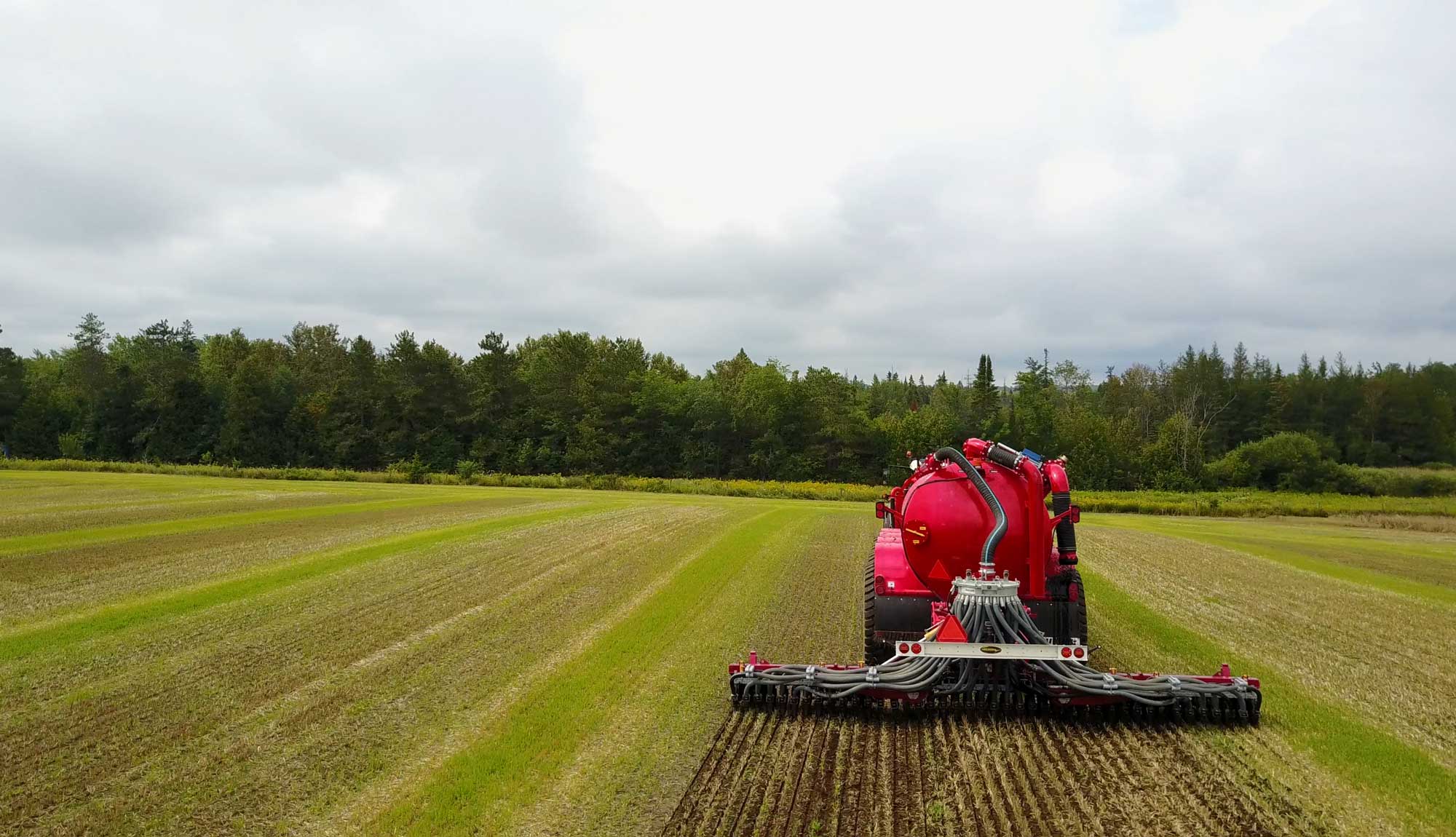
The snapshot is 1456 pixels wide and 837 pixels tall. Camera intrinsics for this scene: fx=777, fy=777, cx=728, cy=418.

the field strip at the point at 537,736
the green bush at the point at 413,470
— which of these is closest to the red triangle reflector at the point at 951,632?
the field strip at the point at 537,736

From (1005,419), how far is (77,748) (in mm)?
69259

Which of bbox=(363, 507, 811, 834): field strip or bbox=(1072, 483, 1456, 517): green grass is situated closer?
bbox=(363, 507, 811, 834): field strip

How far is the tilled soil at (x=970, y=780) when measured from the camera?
553 centimetres

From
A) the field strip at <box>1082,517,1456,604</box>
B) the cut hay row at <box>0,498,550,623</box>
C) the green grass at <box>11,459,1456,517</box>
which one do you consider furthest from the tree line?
Result: the cut hay row at <box>0,498,550,623</box>

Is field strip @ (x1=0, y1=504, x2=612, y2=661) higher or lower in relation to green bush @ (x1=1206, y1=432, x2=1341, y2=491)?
lower

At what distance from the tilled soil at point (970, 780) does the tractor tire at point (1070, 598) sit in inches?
67.6

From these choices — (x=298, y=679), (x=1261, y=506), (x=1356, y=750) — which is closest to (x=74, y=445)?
(x=298, y=679)

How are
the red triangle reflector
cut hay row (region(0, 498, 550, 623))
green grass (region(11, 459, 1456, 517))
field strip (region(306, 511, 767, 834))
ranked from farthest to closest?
green grass (region(11, 459, 1456, 517))
cut hay row (region(0, 498, 550, 623))
the red triangle reflector
field strip (region(306, 511, 767, 834))

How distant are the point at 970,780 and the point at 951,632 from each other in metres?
1.53

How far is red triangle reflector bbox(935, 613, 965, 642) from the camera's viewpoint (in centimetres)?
749

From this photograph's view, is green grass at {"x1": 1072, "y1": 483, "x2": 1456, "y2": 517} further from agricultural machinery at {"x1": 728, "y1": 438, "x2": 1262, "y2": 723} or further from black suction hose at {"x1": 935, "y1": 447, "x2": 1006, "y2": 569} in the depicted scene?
black suction hose at {"x1": 935, "y1": 447, "x2": 1006, "y2": 569}

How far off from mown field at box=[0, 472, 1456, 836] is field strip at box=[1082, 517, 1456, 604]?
0.21 meters

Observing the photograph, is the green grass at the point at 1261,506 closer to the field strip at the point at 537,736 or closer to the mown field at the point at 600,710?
the mown field at the point at 600,710

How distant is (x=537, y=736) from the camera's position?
7.19 metres
